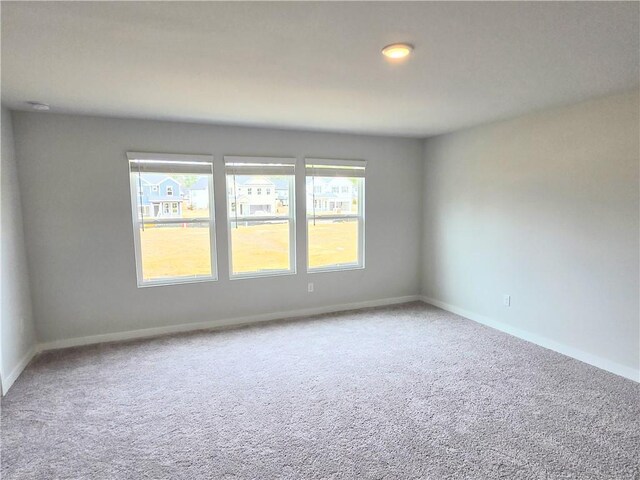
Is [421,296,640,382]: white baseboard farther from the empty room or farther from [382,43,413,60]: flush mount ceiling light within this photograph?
[382,43,413,60]: flush mount ceiling light

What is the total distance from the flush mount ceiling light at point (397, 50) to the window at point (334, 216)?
2535mm

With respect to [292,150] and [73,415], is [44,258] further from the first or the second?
[292,150]

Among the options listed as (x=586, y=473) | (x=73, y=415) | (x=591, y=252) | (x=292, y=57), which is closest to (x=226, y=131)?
(x=292, y=57)

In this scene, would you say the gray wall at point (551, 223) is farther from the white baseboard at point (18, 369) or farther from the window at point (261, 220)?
the white baseboard at point (18, 369)

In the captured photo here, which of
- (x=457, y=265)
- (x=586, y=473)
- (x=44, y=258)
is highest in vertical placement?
(x=44, y=258)

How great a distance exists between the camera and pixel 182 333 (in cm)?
409

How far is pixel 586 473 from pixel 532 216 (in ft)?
7.98

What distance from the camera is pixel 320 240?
4.81 m

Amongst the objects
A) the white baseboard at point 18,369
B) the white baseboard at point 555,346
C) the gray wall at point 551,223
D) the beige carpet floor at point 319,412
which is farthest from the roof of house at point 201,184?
the white baseboard at point 555,346

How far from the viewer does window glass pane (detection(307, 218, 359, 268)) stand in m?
4.77

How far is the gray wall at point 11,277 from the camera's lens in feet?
9.83

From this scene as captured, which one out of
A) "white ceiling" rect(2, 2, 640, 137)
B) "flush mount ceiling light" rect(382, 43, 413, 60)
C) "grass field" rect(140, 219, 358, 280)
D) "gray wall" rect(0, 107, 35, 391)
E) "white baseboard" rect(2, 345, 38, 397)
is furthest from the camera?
"grass field" rect(140, 219, 358, 280)

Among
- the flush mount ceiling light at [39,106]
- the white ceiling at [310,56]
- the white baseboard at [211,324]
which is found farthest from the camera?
the white baseboard at [211,324]

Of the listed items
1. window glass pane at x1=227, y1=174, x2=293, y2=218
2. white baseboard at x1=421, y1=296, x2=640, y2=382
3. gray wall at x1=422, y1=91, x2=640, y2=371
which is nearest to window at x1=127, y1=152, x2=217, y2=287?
window glass pane at x1=227, y1=174, x2=293, y2=218
